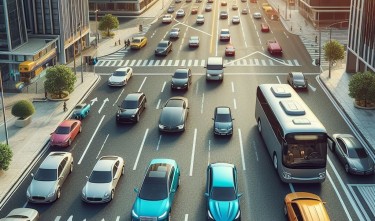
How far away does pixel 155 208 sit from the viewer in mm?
31906

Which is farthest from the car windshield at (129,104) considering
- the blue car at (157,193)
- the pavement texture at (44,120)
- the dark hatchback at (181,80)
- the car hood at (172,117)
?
the blue car at (157,193)

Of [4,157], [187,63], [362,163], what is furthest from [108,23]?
[362,163]

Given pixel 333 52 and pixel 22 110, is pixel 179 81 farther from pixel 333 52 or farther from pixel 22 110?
pixel 333 52

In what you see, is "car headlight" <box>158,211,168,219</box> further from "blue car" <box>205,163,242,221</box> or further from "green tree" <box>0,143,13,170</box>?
"green tree" <box>0,143,13,170</box>

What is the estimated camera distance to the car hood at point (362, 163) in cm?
3838

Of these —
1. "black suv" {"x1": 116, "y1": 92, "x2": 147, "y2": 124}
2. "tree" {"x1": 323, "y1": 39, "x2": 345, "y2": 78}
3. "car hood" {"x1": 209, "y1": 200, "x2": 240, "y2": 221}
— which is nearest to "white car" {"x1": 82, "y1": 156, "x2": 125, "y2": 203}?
"car hood" {"x1": 209, "y1": 200, "x2": 240, "y2": 221}

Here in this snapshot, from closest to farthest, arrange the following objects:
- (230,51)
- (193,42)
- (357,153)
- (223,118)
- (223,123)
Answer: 1. (357,153)
2. (223,123)
3. (223,118)
4. (230,51)
5. (193,42)

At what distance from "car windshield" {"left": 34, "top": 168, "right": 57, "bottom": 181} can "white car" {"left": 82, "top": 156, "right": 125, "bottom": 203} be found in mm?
2590

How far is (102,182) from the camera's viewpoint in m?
35.7

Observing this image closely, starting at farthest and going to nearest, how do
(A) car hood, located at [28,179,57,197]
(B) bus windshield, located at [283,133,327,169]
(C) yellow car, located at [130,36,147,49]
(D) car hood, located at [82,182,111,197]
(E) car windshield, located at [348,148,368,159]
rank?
(C) yellow car, located at [130,36,147,49] < (E) car windshield, located at [348,148,368,159] < (A) car hood, located at [28,179,57,197] < (D) car hood, located at [82,182,111,197] < (B) bus windshield, located at [283,133,327,169]

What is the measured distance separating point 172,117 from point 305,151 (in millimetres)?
16284

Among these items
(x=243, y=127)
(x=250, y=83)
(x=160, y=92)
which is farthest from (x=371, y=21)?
(x=160, y=92)

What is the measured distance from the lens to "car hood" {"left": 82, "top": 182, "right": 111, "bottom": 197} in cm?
3484

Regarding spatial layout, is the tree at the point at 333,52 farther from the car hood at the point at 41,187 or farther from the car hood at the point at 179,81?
the car hood at the point at 41,187
